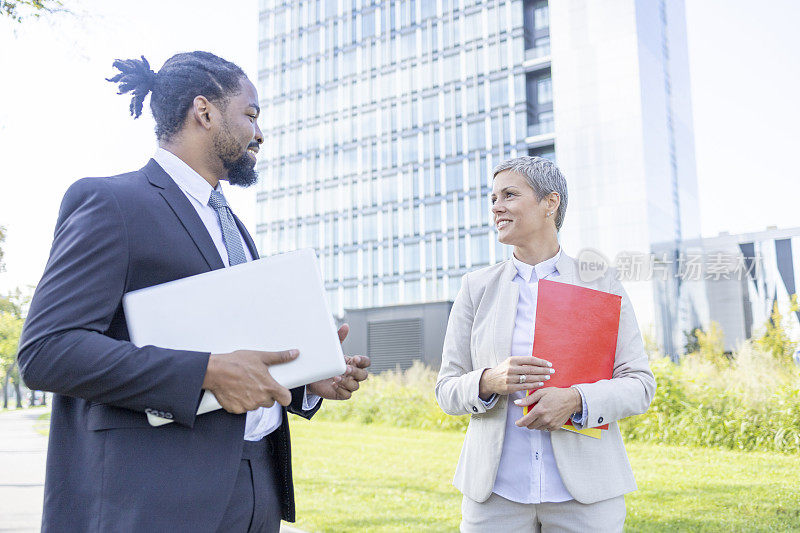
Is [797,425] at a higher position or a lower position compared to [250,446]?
lower

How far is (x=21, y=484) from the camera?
27.5 feet

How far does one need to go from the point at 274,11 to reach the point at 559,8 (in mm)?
31534

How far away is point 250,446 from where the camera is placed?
186 cm

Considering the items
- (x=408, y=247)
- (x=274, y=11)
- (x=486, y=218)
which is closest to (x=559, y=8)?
(x=486, y=218)

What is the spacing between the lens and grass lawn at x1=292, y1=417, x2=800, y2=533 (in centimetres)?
579

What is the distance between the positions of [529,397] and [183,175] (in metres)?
1.36

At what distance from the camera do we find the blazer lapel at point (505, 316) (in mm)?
2564

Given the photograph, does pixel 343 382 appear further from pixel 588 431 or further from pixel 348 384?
pixel 588 431

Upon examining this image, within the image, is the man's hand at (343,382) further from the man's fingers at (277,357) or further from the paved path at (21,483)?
the paved path at (21,483)

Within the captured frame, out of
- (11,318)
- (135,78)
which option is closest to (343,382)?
(135,78)

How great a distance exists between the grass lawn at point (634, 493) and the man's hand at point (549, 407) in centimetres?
385

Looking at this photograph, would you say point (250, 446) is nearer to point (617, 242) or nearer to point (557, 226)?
point (557, 226)

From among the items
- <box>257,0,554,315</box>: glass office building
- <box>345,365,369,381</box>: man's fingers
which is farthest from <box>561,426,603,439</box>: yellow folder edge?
<box>257,0,554,315</box>: glass office building

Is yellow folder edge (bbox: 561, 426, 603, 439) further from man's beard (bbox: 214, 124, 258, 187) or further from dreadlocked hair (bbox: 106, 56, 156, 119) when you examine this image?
dreadlocked hair (bbox: 106, 56, 156, 119)
